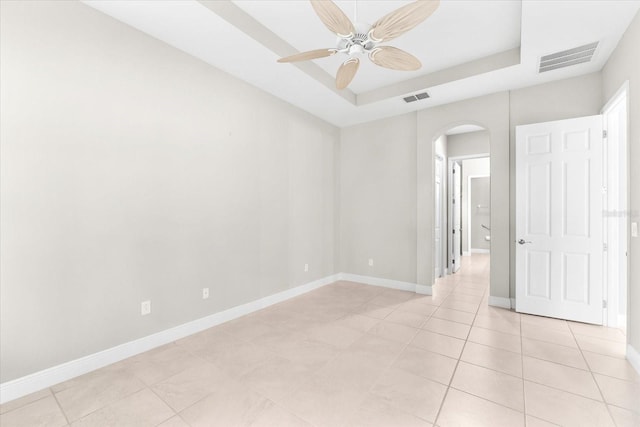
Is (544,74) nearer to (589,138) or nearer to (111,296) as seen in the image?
(589,138)

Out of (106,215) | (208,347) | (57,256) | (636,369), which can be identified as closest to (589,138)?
(636,369)

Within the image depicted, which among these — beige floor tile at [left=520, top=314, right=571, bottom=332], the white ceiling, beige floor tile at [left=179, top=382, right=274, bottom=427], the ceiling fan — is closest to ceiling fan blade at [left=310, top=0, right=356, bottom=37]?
the ceiling fan

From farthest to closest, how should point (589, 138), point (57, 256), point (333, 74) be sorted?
point (333, 74) < point (589, 138) < point (57, 256)

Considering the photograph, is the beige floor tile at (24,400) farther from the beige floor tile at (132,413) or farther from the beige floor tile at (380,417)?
the beige floor tile at (380,417)

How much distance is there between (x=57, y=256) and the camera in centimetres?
216

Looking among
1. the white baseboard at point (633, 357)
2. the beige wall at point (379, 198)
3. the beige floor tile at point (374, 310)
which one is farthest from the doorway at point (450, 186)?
A: the white baseboard at point (633, 357)

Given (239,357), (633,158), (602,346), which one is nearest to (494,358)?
(602,346)

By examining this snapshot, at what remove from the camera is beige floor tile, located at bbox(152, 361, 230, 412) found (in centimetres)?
196

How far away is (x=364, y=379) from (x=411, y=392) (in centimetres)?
35

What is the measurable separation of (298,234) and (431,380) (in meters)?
2.77

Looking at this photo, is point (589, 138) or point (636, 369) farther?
point (589, 138)

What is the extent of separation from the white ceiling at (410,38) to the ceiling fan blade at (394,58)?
0.73m

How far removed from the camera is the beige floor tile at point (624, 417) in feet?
5.64

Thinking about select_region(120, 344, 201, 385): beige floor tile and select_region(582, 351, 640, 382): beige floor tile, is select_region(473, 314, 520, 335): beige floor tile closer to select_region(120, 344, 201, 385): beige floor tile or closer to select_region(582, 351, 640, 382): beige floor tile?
select_region(582, 351, 640, 382): beige floor tile
